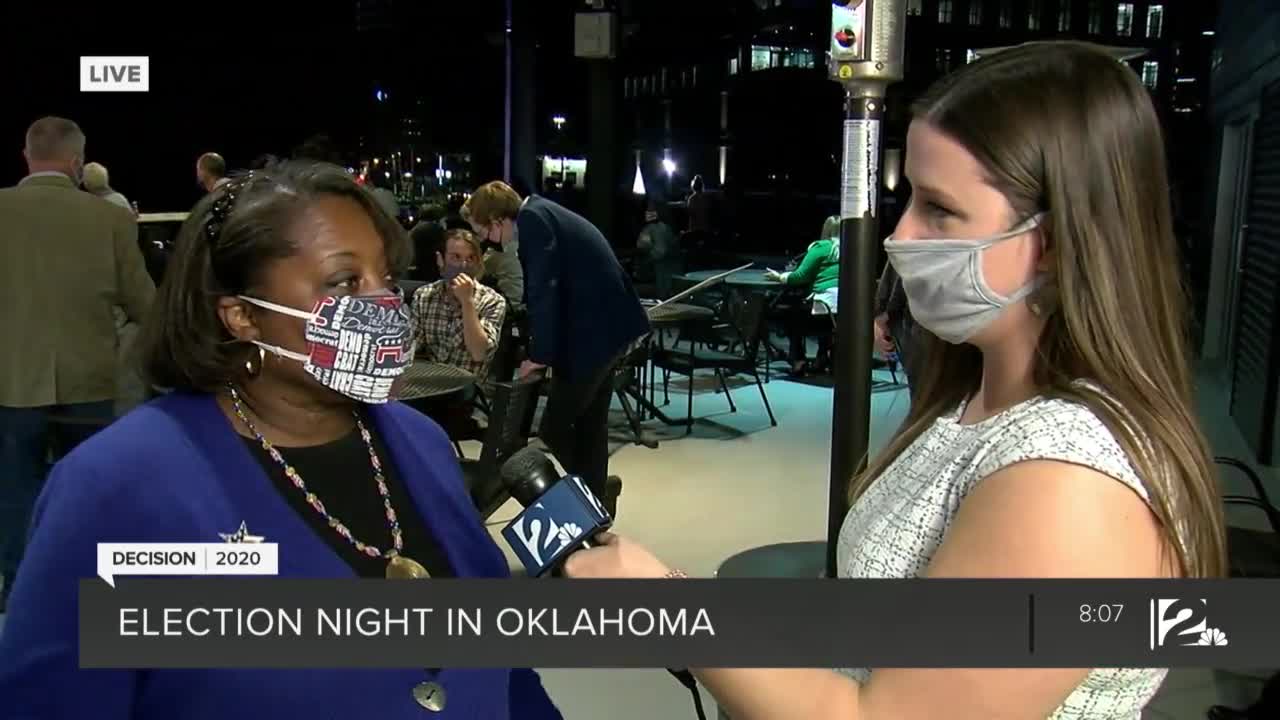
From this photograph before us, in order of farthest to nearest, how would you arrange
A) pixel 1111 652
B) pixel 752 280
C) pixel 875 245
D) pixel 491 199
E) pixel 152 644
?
pixel 752 280 → pixel 491 199 → pixel 875 245 → pixel 152 644 → pixel 1111 652

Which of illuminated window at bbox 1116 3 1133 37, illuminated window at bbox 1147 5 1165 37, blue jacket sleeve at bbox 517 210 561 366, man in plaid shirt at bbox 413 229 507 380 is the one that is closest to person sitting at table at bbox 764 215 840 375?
man in plaid shirt at bbox 413 229 507 380

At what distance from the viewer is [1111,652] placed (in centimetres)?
100

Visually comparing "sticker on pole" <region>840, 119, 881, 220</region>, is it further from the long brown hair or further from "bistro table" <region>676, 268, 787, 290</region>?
"bistro table" <region>676, 268, 787, 290</region>

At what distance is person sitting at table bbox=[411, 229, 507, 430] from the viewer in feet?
15.2

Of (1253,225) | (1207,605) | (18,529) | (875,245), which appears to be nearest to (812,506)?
(875,245)

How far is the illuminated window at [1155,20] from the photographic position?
1239 cm

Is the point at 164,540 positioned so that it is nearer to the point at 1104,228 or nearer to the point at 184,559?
the point at 184,559

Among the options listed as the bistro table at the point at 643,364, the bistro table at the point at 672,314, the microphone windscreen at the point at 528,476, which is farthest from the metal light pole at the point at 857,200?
the bistro table at the point at 672,314

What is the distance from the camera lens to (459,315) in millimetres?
Answer: 4758

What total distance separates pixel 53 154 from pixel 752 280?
17.9 ft

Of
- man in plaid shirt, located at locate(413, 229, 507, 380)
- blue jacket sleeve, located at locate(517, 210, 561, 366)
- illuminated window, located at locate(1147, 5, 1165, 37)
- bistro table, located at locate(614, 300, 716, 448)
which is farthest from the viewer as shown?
illuminated window, located at locate(1147, 5, 1165, 37)

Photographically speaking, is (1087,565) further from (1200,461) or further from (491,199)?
(491,199)

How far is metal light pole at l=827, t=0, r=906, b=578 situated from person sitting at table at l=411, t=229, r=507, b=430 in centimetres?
176

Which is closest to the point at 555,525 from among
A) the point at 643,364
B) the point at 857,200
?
the point at 857,200
